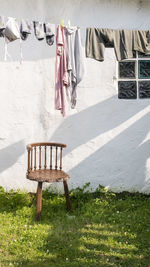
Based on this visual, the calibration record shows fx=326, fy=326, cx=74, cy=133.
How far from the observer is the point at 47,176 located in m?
4.71

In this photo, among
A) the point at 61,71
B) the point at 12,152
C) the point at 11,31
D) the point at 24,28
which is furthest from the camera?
the point at 12,152

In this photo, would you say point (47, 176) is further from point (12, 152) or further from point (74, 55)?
point (74, 55)

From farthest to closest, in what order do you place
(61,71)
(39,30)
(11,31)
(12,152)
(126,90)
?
(126,90) < (12,152) < (61,71) < (39,30) < (11,31)

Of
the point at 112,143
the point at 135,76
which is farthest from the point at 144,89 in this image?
the point at 112,143

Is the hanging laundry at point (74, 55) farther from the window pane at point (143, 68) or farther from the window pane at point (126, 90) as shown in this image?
the window pane at point (143, 68)

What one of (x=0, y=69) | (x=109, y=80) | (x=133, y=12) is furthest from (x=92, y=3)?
(x=0, y=69)

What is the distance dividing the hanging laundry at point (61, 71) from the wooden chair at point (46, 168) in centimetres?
84

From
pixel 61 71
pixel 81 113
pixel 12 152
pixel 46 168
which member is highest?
pixel 61 71

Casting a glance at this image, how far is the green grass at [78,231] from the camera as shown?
12.2ft

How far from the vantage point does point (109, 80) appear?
5605 millimetres

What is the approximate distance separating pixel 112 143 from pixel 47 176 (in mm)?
1496

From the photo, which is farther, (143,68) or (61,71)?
(143,68)

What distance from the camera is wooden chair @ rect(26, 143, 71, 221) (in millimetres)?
4629

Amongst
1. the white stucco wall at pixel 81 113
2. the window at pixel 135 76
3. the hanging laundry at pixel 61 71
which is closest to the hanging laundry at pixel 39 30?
the hanging laundry at pixel 61 71
